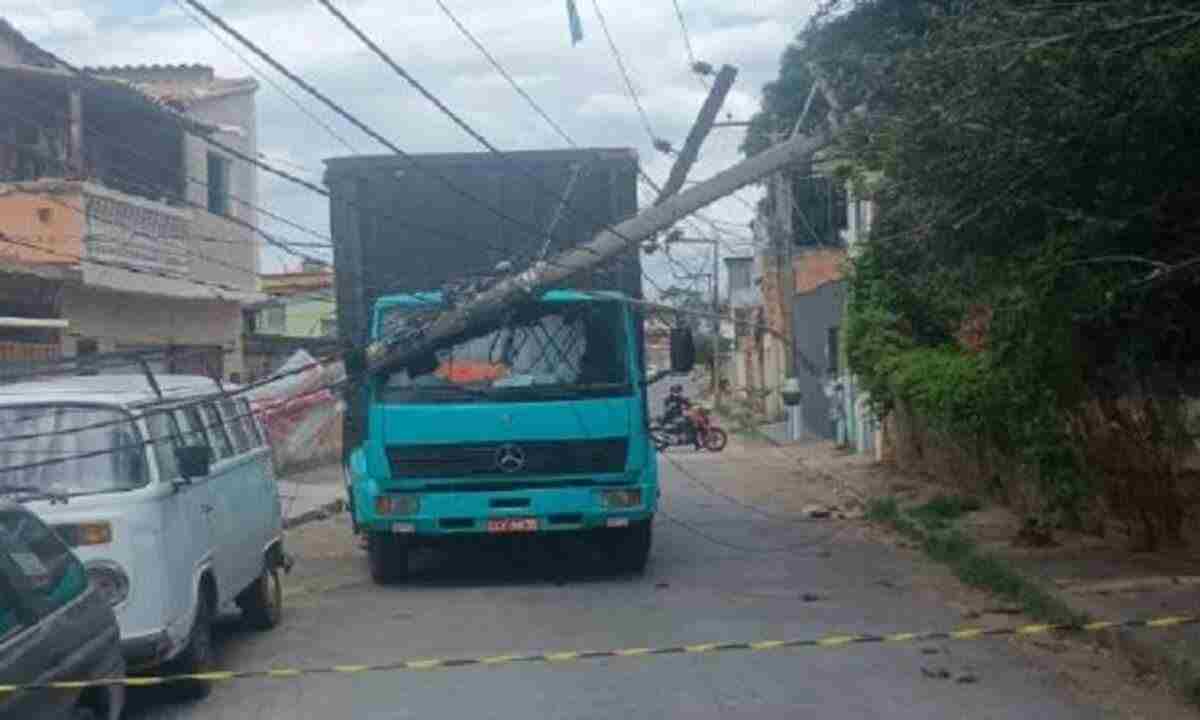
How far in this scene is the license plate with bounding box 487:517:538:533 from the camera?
48.9 ft

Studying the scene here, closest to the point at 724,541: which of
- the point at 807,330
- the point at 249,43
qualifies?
the point at 249,43

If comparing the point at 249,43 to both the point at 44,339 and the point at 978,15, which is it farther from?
the point at 44,339

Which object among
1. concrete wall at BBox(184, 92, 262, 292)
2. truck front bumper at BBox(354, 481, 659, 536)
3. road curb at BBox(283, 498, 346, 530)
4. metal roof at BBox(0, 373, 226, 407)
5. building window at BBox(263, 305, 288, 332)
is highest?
concrete wall at BBox(184, 92, 262, 292)

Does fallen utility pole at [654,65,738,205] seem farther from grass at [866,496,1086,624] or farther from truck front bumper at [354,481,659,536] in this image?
grass at [866,496,1086,624]

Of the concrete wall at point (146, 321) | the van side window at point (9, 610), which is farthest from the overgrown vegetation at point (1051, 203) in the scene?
the concrete wall at point (146, 321)

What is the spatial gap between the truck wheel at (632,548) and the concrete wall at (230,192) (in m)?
10.5

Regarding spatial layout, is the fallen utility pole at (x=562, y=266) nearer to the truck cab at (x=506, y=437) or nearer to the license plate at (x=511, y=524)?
the truck cab at (x=506, y=437)

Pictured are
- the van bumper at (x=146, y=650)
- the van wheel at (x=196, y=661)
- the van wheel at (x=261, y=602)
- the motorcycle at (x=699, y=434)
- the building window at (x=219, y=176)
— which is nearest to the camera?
the van bumper at (x=146, y=650)

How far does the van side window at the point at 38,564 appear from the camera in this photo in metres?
6.71

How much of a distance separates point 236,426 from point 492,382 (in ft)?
9.65

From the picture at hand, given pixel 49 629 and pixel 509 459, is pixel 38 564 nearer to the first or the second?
pixel 49 629

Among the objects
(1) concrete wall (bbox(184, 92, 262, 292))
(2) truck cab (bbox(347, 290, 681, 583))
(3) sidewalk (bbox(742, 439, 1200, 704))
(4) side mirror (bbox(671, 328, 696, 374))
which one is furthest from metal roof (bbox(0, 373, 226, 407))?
(1) concrete wall (bbox(184, 92, 262, 292))

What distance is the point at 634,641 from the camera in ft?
39.3

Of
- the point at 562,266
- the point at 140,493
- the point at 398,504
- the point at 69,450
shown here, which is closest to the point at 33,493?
the point at 69,450
